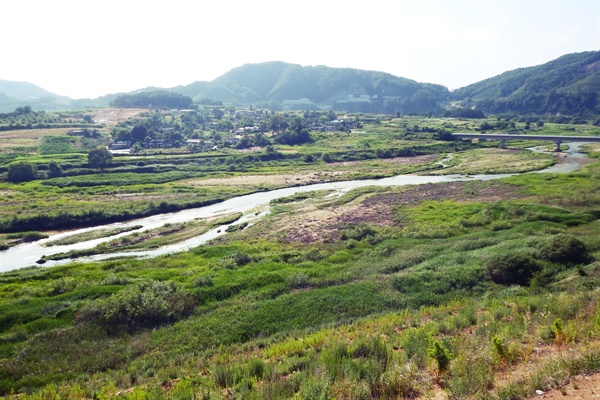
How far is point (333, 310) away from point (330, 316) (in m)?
0.85

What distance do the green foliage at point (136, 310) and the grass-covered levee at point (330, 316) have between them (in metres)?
0.09

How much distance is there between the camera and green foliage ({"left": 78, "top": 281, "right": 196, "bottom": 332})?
23.6 meters

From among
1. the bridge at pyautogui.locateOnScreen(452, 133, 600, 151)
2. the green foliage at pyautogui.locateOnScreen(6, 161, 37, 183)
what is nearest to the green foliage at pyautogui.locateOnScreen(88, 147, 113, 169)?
the green foliage at pyautogui.locateOnScreen(6, 161, 37, 183)

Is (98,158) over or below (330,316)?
over

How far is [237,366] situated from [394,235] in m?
30.4

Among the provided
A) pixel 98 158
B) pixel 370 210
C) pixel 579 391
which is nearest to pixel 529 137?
pixel 370 210

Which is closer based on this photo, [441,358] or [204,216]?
[441,358]

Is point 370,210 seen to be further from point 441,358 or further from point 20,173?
point 20,173

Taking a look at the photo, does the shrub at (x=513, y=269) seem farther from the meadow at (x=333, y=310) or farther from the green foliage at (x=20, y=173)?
the green foliage at (x=20, y=173)

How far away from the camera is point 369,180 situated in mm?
87562

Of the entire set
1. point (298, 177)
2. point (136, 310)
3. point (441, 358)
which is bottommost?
point (298, 177)

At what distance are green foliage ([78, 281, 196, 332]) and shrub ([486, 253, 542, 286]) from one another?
882 inches

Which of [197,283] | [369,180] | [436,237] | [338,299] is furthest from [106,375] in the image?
[369,180]

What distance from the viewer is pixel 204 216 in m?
61.8
